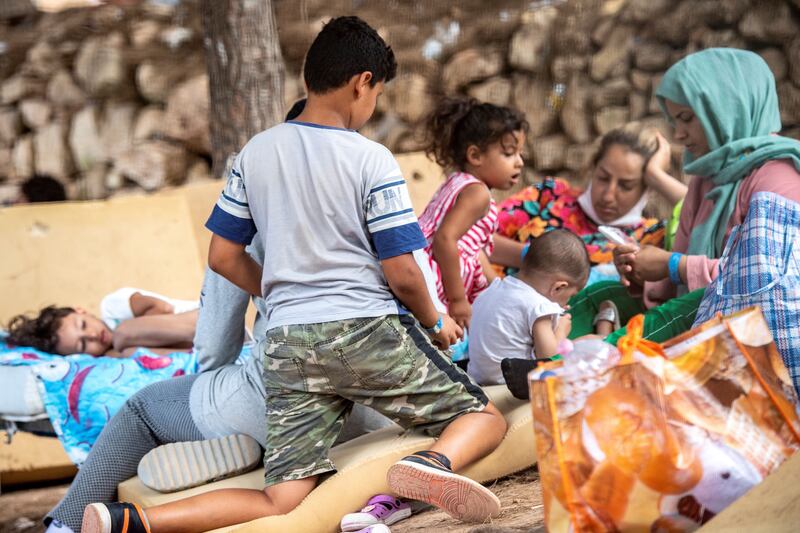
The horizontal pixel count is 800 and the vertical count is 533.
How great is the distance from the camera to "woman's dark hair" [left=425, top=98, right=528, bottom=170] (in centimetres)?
386

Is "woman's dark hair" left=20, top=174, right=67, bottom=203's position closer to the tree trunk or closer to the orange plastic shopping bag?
the tree trunk

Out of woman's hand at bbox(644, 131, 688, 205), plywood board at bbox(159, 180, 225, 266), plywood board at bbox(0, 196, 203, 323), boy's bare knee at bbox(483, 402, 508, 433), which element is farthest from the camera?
plywood board at bbox(159, 180, 225, 266)

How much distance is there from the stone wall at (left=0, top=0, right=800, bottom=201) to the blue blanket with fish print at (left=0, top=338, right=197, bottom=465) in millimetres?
4346

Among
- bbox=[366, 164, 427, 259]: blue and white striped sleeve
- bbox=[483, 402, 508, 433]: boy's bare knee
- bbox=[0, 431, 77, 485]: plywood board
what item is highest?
bbox=[366, 164, 427, 259]: blue and white striped sleeve

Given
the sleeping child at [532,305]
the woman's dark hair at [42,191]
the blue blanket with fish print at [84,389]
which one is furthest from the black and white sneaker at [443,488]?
the woman's dark hair at [42,191]

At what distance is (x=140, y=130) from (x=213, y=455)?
7198 mm

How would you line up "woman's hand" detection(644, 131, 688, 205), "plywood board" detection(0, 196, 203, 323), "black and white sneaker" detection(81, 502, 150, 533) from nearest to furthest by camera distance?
"black and white sneaker" detection(81, 502, 150, 533) < "woman's hand" detection(644, 131, 688, 205) < "plywood board" detection(0, 196, 203, 323)

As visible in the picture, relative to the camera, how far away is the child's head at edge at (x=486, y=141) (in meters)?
3.86

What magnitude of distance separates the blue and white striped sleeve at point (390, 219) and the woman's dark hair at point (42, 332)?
2.34m

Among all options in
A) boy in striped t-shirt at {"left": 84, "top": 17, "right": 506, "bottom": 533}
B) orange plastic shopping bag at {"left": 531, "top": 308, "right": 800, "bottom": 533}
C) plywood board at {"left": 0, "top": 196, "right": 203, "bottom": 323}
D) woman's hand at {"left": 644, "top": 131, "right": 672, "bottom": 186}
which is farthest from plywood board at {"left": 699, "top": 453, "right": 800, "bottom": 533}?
plywood board at {"left": 0, "top": 196, "right": 203, "bottom": 323}

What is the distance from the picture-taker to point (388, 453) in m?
2.71

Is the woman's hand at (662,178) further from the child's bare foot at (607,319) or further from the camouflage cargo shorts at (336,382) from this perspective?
the camouflage cargo shorts at (336,382)

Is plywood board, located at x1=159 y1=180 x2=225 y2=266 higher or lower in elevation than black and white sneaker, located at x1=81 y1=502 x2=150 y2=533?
higher

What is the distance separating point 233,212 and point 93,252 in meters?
2.79
